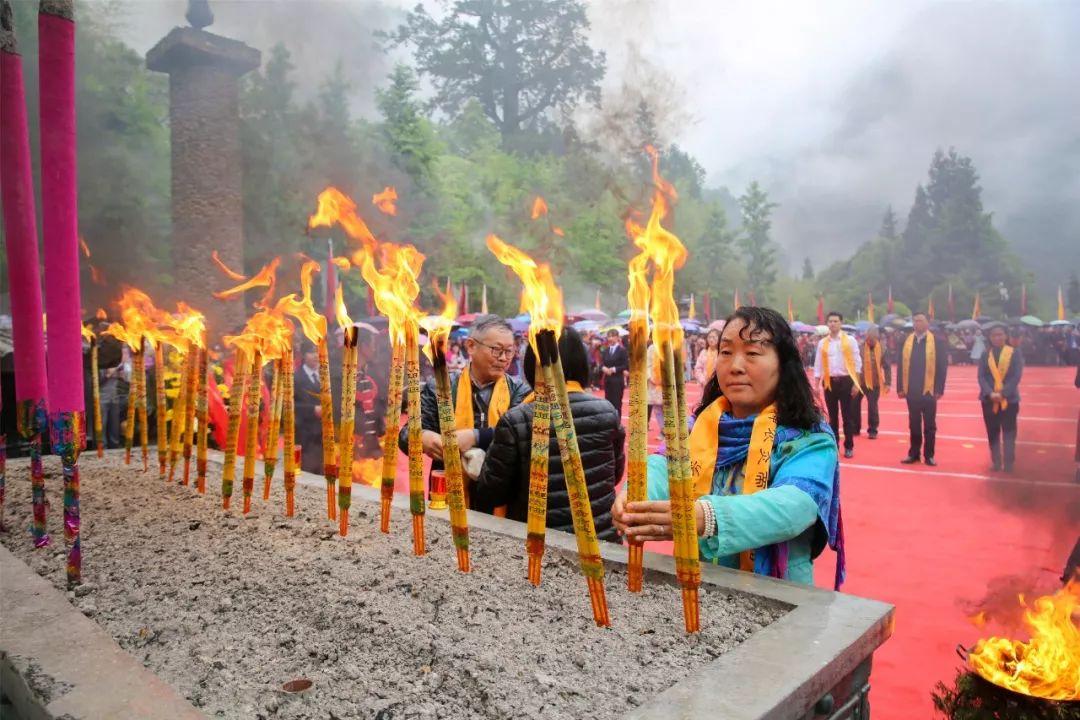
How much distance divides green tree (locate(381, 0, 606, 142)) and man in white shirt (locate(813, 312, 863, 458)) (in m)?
25.3

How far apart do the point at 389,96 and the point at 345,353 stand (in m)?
23.6

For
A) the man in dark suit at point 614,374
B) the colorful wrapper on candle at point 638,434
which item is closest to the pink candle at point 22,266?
the colorful wrapper on candle at point 638,434

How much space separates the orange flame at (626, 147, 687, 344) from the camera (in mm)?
1933

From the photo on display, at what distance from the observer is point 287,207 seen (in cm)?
2048

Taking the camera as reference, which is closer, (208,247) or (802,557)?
(802,557)

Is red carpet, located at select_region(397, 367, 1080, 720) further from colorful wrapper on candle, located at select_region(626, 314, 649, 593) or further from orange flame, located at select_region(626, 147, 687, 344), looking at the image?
orange flame, located at select_region(626, 147, 687, 344)

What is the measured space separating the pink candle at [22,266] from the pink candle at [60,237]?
47 centimetres

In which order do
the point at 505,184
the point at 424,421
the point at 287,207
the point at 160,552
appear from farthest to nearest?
the point at 505,184, the point at 287,207, the point at 424,421, the point at 160,552

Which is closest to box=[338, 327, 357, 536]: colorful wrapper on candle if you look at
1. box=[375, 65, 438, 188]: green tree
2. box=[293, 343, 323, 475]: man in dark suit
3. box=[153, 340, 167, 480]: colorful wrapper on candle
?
box=[153, 340, 167, 480]: colorful wrapper on candle

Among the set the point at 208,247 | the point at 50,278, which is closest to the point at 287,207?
the point at 208,247


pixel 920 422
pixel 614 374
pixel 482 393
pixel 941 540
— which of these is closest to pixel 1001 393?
pixel 920 422

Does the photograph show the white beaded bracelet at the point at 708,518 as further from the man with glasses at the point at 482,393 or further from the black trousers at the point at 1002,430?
the black trousers at the point at 1002,430

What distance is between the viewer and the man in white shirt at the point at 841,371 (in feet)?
29.5

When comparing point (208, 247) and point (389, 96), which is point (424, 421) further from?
point (389, 96)
